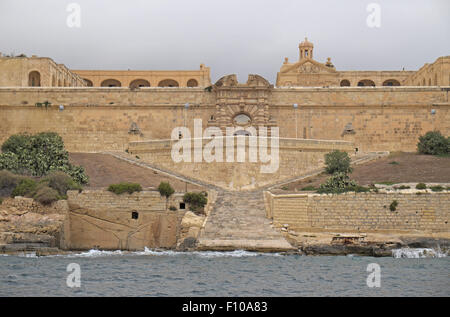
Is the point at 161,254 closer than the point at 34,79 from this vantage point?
Yes

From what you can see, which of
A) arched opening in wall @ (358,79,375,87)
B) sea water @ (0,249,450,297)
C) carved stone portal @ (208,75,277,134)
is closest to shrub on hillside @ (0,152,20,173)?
sea water @ (0,249,450,297)

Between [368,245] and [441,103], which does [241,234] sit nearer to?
[368,245]

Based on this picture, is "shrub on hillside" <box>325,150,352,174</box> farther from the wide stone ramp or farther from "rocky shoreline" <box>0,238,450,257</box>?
"rocky shoreline" <box>0,238,450,257</box>

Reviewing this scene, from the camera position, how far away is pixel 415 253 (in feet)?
69.7

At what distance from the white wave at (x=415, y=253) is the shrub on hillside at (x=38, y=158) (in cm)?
1269

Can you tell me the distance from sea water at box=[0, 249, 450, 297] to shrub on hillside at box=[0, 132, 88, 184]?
6646mm

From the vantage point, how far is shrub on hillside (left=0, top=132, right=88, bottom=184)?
1070 inches

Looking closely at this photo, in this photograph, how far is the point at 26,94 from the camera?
39.1 meters

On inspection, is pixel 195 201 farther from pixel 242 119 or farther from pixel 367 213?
pixel 242 119

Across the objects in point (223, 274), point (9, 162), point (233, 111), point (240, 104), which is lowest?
point (223, 274)

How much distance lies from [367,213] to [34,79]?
27.3 meters

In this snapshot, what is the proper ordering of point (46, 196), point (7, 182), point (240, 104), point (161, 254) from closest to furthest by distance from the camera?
1. point (161, 254)
2. point (46, 196)
3. point (7, 182)
4. point (240, 104)

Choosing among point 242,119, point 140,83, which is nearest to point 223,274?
point 242,119
